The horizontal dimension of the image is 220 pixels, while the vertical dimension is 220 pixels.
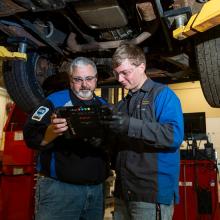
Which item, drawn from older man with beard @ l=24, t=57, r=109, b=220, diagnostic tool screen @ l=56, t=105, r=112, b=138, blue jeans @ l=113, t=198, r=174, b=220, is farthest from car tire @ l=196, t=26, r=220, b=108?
blue jeans @ l=113, t=198, r=174, b=220

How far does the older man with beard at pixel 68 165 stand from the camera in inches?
66.7

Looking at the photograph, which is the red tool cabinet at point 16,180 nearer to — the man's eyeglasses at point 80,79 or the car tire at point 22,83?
the car tire at point 22,83

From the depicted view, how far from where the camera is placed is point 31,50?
2.59 metres

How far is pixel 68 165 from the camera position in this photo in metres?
1.72

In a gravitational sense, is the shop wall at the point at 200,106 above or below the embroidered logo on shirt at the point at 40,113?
above

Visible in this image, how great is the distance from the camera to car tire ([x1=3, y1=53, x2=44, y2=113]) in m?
2.49

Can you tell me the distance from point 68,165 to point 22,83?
1.06m

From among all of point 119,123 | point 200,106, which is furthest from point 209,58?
point 200,106

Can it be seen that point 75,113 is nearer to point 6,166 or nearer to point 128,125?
point 128,125

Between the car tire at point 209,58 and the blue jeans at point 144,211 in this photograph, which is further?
the car tire at point 209,58

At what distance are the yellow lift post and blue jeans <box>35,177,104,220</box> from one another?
3.53 feet

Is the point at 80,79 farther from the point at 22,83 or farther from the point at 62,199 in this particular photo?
the point at 22,83

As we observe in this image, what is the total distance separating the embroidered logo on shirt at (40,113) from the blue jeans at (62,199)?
0.36 m

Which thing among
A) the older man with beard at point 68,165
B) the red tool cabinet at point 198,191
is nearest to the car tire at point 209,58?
the older man with beard at point 68,165
